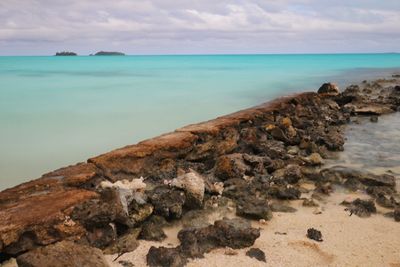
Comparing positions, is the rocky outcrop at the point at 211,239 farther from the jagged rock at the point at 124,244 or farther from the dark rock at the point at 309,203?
the dark rock at the point at 309,203

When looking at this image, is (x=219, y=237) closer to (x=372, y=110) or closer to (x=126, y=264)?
(x=126, y=264)

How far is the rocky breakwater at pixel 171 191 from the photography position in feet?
12.1

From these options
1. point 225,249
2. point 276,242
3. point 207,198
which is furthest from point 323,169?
point 225,249

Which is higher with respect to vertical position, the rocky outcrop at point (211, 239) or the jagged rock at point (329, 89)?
the jagged rock at point (329, 89)

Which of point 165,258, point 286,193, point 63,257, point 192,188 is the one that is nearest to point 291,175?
point 286,193

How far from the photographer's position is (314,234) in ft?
13.8

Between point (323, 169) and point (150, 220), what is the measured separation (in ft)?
12.1

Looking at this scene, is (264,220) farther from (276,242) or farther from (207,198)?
(207,198)

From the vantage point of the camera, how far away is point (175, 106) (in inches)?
686

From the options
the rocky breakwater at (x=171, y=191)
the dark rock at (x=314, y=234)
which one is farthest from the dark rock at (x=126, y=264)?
the dark rock at (x=314, y=234)

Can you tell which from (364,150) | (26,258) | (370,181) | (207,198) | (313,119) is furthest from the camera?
(313,119)

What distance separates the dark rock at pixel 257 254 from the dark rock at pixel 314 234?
0.69 meters

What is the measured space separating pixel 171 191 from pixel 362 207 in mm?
2450

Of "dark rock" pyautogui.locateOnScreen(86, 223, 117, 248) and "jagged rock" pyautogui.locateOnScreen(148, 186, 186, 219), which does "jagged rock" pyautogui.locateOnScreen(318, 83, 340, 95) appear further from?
"dark rock" pyautogui.locateOnScreen(86, 223, 117, 248)
